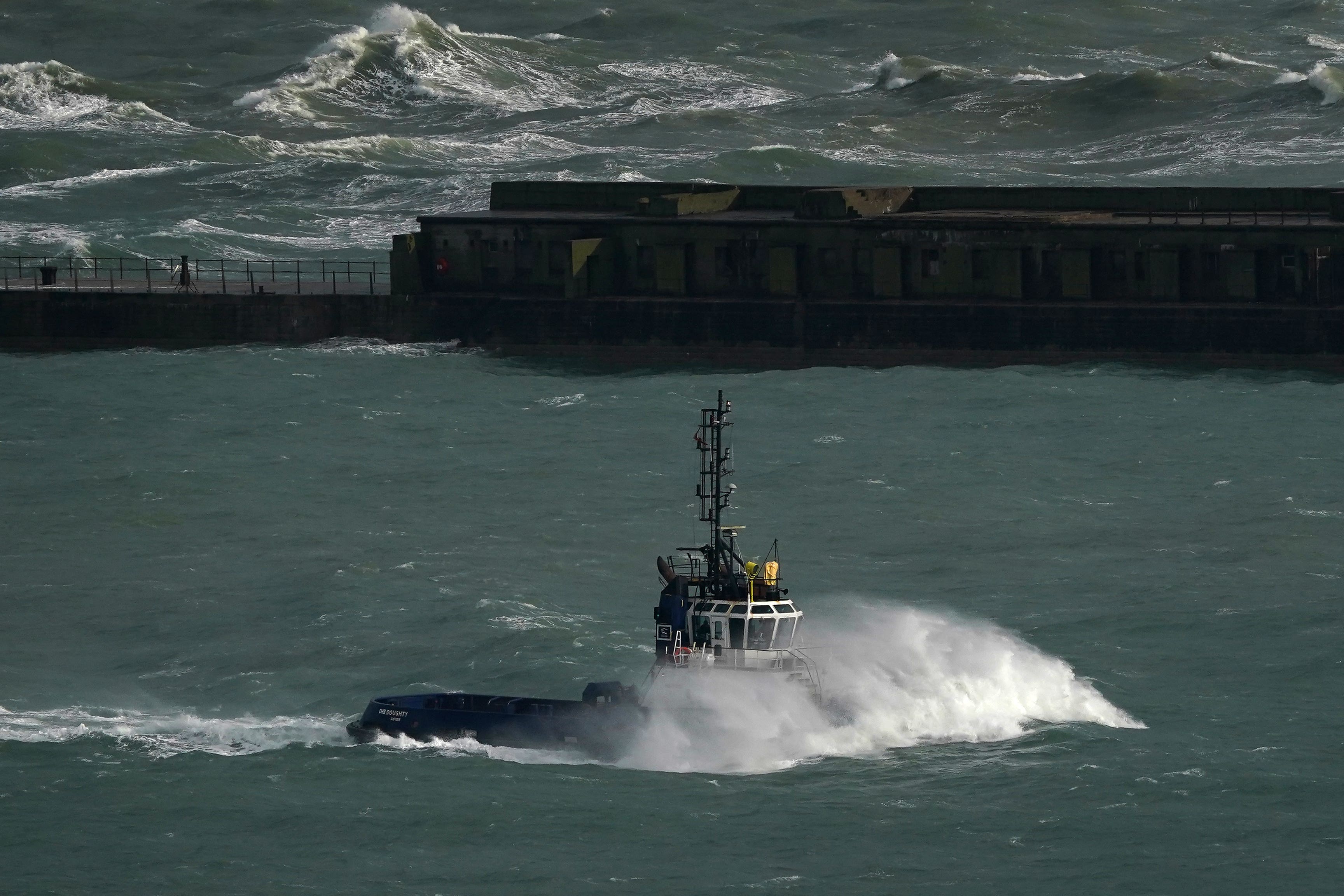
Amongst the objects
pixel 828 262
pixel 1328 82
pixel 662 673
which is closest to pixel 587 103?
pixel 1328 82

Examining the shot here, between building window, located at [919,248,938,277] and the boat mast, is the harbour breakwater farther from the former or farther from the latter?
the boat mast

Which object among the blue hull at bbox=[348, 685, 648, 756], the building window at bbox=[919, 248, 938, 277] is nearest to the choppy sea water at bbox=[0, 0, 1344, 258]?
the building window at bbox=[919, 248, 938, 277]

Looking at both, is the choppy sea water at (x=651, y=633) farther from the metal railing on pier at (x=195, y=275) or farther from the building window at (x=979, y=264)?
the metal railing on pier at (x=195, y=275)

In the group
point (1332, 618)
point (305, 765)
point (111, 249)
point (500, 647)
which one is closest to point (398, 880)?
point (305, 765)

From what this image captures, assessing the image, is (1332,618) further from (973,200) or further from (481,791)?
(973,200)

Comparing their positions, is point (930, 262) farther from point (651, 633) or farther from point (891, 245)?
point (651, 633)

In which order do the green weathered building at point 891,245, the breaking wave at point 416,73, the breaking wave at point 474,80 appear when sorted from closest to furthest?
the green weathered building at point 891,245
the breaking wave at point 474,80
the breaking wave at point 416,73

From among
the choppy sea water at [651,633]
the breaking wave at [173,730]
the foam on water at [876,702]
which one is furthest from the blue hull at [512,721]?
the breaking wave at [173,730]
